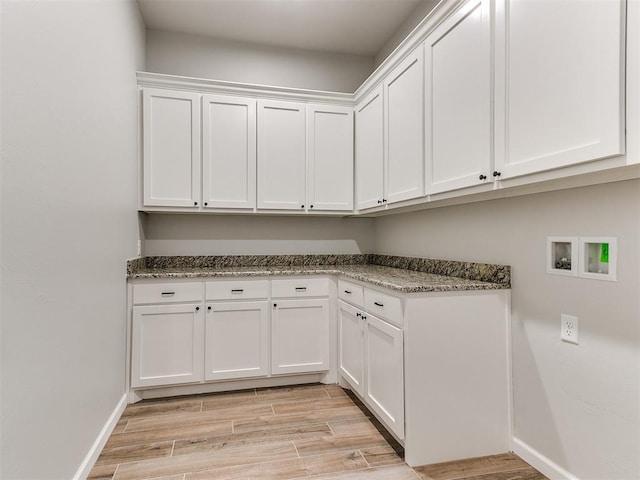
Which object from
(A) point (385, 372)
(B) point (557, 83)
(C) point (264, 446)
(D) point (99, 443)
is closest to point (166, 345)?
(D) point (99, 443)

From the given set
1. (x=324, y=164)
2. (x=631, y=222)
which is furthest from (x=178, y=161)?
(x=631, y=222)

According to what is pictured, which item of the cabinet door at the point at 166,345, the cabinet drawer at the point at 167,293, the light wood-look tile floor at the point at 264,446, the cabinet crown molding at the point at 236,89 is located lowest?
the light wood-look tile floor at the point at 264,446

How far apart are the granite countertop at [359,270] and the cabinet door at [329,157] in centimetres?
55

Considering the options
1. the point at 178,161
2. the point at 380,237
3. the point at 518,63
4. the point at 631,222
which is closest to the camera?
the point at 631,222

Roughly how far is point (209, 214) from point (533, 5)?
2527 millimetres

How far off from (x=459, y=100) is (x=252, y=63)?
2092mm

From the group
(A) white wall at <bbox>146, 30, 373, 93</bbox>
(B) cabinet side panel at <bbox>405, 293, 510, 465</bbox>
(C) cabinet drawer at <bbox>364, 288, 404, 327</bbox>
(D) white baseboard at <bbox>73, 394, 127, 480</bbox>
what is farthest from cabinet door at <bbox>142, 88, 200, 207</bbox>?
(B) cabinet side panel at <bbox>405, 293, 510, 465</bbox>

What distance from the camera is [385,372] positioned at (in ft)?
Result: 6.53

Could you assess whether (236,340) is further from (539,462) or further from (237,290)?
(539,462)

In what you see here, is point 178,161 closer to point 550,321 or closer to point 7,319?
point 7,319

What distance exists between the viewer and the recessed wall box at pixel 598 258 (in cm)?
139

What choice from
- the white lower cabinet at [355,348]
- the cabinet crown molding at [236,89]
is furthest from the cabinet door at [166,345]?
the cabinet crown molding at [236,89]

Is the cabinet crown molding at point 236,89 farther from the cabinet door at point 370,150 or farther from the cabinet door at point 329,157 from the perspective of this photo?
the cabinet door at point 370,150

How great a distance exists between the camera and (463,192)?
1838 millimetres
